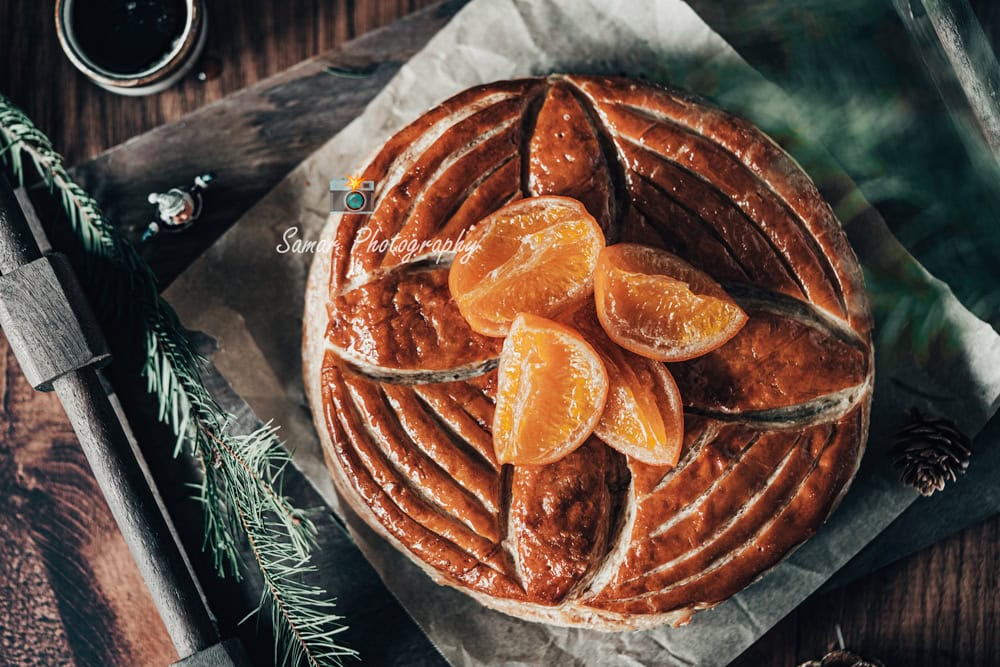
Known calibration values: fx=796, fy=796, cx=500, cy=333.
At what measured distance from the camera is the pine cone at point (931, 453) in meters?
3.45

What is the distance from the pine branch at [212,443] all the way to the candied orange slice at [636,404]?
4.58ft

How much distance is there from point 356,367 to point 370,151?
1058 mm

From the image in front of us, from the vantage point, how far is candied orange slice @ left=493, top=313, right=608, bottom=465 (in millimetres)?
2729

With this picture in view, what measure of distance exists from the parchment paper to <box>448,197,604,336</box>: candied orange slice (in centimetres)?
107

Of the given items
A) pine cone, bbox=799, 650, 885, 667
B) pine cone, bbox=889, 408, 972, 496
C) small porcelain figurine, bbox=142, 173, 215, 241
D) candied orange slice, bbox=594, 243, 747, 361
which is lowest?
pine cone, bbox=799, 650, 885, 667

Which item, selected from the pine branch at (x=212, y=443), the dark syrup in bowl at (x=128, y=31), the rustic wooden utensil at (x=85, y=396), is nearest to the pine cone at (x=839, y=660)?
the pine branch at (x=212, y=443)

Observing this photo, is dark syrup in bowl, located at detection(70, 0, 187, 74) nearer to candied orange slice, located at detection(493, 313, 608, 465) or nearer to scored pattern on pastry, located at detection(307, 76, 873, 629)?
scored pattern on pastry, located at detection(307, 76, 873, 629)

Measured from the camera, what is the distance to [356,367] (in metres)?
3.25

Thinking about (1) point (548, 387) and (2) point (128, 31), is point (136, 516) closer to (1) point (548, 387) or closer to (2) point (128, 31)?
(1) point (548, 387)

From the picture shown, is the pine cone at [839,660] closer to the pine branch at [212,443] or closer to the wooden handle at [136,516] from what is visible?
the pine branch at [212,443]

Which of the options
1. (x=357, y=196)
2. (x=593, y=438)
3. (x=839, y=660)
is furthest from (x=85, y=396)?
(x=839, y=660)

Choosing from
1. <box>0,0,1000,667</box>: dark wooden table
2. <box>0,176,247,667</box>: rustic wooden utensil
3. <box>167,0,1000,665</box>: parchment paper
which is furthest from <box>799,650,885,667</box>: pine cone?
<box>0,176,247,667</box>: rustic wooden utensil

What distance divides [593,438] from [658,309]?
610mm

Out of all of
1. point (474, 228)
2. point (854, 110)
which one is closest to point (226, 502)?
point (474, 228)
